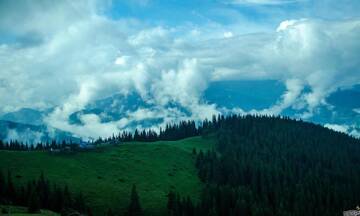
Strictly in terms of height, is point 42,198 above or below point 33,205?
above

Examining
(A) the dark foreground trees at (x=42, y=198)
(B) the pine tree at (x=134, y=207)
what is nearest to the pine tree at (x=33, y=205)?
(A) the dark foreground trees at (x=42, y=198)

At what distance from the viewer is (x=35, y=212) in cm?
13538

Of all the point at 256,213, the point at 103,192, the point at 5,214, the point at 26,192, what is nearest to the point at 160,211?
the point at 103,192

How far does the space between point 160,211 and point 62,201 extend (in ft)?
154

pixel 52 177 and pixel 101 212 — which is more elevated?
pixel 52 177

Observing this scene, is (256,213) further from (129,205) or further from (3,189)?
(3,189)

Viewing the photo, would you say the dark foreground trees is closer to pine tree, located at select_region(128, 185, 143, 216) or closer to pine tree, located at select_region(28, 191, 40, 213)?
pine tree, located at select_region(28, 191, 40, 213)

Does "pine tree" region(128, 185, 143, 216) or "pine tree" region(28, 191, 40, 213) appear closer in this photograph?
"pine tree" region(28, 191, 40, 213)

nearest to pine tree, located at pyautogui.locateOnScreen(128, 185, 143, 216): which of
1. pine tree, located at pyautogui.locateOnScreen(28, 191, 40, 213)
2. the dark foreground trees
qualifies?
the dark foreground trees

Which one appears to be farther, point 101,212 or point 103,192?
point 103,192

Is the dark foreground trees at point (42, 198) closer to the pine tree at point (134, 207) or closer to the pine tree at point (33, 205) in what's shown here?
the pine tree at point (33, 205)

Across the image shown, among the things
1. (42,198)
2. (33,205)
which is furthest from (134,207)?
(33,205)

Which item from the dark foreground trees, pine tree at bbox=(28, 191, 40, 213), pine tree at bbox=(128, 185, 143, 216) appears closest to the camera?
pine tree at bbox=(28, 191, 40, 213)

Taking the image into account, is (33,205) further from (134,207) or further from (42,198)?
(134,207)
